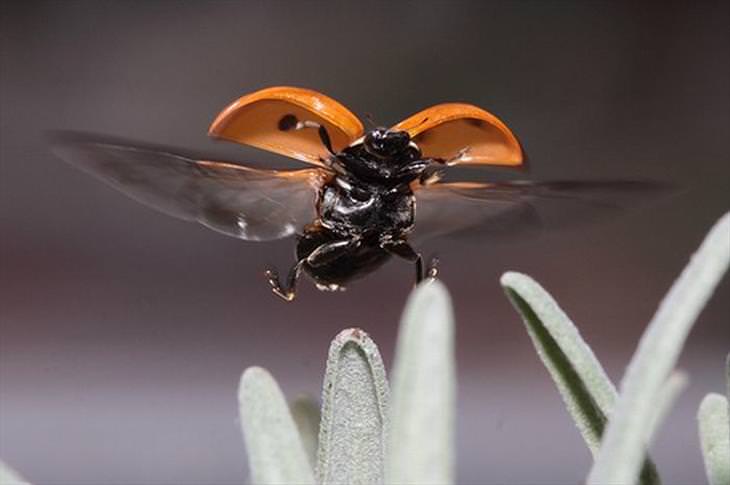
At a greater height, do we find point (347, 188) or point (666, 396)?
point (347, 188)

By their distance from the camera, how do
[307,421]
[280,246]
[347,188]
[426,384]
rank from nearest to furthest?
1. [426,384]
2. [307,421]
3. [347,188]
4. [280,246]

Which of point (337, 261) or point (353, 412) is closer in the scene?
point (353, 412)

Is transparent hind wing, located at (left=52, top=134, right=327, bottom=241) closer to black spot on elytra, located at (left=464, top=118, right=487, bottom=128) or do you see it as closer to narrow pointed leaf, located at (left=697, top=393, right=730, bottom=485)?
black spot on elytra, located at (left=464, top=118, right=487, bottom=128)

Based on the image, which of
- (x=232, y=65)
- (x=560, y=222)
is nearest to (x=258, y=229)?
(x=560, y=222)

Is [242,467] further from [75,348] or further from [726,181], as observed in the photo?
[726,181]

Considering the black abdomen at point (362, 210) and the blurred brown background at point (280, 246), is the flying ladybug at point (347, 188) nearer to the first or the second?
the black abdomen at point (362, 210)

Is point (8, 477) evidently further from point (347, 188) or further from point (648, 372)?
point (347, 188)

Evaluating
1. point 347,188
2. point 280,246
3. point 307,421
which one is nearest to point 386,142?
point 347,188
